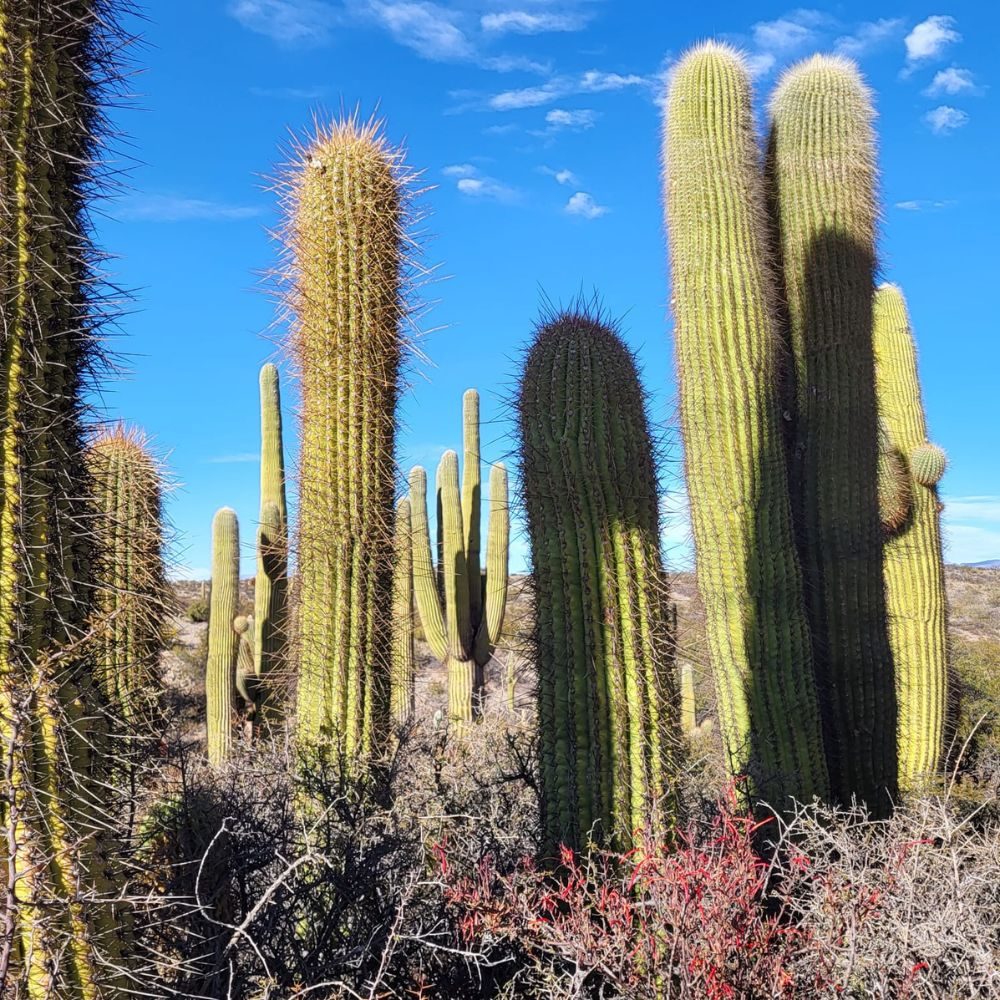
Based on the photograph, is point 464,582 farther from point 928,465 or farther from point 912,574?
point 928,465

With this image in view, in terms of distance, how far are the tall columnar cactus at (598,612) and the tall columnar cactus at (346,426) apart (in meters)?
1.02

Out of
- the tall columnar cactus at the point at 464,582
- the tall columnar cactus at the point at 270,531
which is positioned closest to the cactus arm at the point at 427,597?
the tall columnar cactus at the point at 464,582

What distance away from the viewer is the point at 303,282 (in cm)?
525

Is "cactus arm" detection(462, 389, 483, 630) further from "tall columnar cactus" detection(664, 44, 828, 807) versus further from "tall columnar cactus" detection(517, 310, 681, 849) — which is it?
"tall columnar cactus" detection(517, 310, 681, 849)

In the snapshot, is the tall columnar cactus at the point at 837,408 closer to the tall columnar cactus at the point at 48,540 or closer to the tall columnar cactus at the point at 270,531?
the tall columnar cactus at the point at 270,531

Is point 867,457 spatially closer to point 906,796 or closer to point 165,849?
point 906,796

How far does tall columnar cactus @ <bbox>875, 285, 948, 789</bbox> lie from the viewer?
7.60 m

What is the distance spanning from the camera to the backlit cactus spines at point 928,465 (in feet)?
26.1

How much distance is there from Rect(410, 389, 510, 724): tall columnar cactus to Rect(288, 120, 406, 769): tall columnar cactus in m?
5.58

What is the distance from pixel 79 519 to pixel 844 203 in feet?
22.8

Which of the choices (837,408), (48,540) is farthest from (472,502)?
(48,540)

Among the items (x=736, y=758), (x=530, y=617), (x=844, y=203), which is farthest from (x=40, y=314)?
(x=844, y=203)

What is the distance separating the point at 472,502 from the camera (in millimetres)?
11320

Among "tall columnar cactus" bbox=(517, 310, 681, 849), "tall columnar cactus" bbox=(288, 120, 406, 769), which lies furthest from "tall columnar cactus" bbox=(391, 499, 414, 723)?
"tall columnar cactus" bbox=(517, 310, 681, 849)
